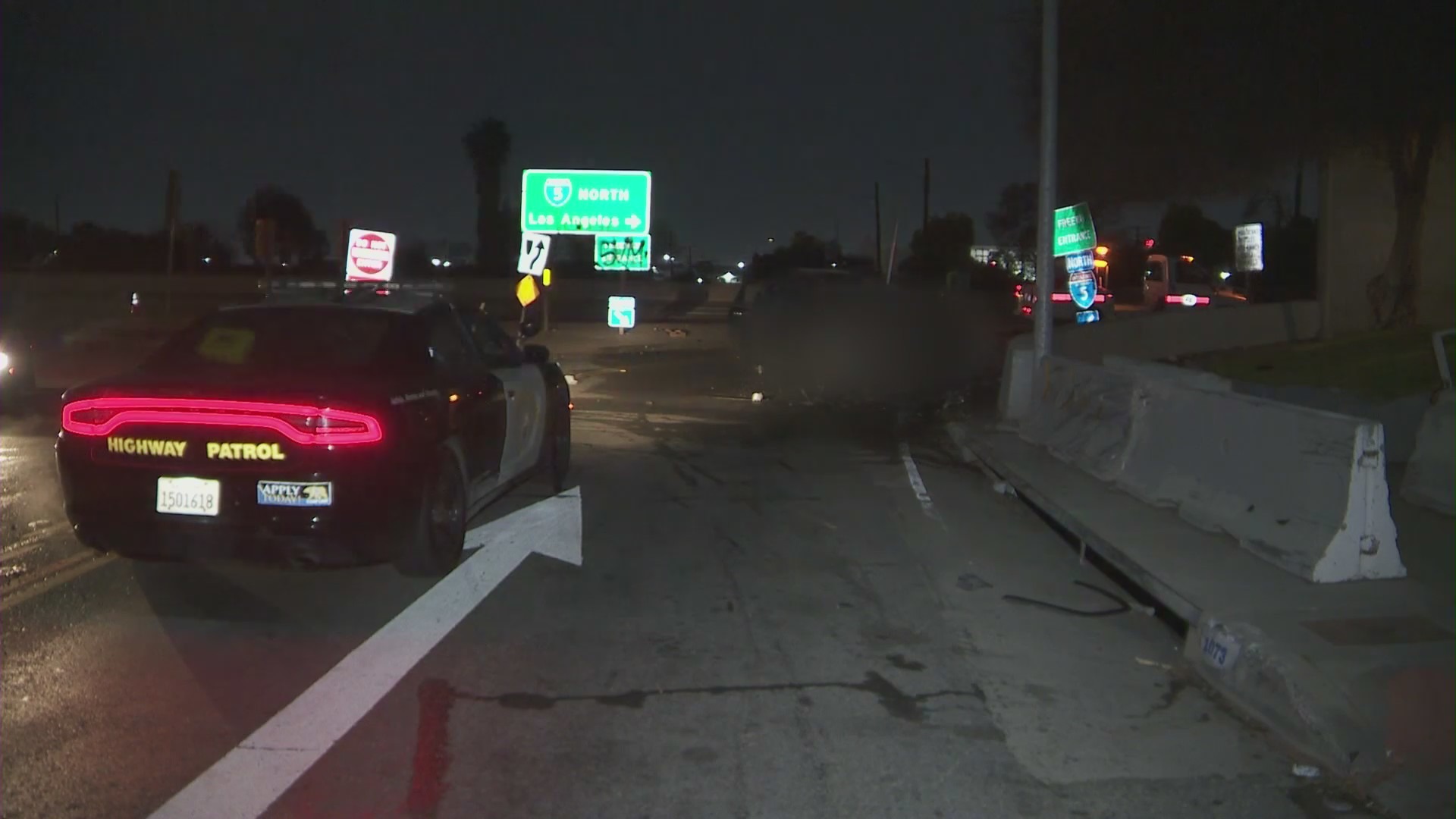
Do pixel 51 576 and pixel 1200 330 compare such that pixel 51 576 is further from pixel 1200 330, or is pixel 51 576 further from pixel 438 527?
pixel 1200 330

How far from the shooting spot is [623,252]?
35.4 meters

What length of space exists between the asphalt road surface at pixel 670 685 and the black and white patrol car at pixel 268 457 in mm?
480

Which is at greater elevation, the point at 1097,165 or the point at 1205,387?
the point at 1097,165

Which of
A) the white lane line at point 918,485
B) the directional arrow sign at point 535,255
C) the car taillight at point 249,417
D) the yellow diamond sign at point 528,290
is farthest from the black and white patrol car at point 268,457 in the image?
the directional arrow sign at point 535,255

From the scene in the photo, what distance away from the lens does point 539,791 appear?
203 inches

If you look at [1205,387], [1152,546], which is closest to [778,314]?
[1205,387]

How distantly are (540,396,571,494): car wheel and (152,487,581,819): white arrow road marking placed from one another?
1.00m

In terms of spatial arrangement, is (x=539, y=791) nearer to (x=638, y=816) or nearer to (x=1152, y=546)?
(x=638, y=816)

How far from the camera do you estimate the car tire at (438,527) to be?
7781 mm

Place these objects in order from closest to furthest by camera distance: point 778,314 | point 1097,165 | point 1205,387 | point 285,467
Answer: point 285,467 < point 1205,387 < point 1097,165 < point 778,314

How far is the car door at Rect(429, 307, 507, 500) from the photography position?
8430 mm

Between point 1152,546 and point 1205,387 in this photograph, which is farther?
point 1205,387

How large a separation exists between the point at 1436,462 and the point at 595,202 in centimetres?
2571

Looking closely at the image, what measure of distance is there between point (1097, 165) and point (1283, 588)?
16779 millimetres
